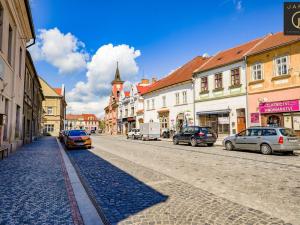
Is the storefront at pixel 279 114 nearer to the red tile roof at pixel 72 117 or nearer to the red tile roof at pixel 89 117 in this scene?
the red tile roof at pixel 89 117

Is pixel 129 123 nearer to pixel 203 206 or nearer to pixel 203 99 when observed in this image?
pixel 203 99

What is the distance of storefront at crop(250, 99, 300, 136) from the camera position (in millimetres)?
19688

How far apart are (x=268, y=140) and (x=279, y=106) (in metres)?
7.11

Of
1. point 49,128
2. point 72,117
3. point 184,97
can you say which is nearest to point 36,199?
point 184,97

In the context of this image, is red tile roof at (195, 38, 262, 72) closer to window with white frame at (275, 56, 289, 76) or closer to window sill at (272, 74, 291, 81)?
window with white frame at (275, 56, 289, 76)

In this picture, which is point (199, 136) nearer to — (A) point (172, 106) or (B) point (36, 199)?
(A) point (172, 106)

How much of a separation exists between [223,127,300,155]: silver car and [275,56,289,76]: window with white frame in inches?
304

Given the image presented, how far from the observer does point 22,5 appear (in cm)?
1478

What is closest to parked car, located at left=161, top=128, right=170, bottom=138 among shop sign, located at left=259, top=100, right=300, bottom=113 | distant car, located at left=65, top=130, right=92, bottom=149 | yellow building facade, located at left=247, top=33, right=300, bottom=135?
yellow building facade, located at left=247, top=33, right=300, bottom=135

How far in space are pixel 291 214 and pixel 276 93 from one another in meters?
18.9

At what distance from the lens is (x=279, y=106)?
68.5ft

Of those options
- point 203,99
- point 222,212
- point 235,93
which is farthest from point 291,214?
point 203,99

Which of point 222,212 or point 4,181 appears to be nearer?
point 222,212

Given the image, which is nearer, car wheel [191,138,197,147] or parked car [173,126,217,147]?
parked car [173,126,217,147]
